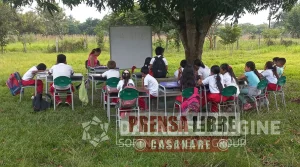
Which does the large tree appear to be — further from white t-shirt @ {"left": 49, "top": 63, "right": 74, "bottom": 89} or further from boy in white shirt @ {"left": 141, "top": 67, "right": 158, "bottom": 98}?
boy in white shirt @ {"left": 141, "top": 67, "right": 158, "bottom": 98}

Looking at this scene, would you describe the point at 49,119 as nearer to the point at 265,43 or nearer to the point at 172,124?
the point at 172,124

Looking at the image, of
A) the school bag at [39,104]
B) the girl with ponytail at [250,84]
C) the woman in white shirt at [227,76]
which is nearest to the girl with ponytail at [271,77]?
the girl with ponytail at [250,84]

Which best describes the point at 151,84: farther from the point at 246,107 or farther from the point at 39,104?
the point at 39,104

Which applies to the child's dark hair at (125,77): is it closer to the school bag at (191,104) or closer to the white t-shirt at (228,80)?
the school bag at (191,104)

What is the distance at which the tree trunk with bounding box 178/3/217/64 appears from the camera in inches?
310

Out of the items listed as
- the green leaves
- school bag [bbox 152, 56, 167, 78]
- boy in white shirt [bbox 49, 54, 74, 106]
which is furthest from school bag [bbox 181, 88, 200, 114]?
the green leaves

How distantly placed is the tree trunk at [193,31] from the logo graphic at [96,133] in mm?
3379

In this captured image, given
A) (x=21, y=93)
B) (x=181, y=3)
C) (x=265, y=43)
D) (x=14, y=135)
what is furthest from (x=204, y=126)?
(x=265, y=43)

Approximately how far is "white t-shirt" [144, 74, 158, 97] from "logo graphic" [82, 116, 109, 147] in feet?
3.20

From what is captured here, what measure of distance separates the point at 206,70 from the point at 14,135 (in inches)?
151

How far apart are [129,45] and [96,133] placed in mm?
4539

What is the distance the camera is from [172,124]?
527 centimetres

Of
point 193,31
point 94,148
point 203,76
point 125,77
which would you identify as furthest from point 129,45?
point 94,148

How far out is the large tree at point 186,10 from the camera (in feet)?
20.3
